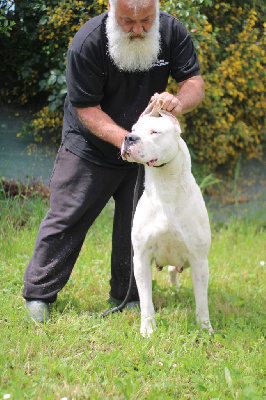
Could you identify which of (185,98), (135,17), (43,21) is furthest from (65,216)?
(43,21)

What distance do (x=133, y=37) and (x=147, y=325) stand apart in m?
1.64

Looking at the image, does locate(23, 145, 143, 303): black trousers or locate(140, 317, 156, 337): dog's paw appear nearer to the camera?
locate(140, 317, 156, 337): dog's paw

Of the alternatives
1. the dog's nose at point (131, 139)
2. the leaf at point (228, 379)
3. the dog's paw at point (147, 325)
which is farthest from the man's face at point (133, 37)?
the leaf at point (228, 379)

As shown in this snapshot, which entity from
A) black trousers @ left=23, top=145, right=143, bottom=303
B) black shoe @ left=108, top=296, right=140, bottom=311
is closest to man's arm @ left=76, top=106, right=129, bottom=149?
black trousers @ left=23, top=145, right=143, bottom=303

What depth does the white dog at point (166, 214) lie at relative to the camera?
8.81ft

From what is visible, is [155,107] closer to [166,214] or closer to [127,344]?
[166,214]

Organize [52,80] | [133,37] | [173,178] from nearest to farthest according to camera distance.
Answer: [173,178]
[133,37]
[52,80]

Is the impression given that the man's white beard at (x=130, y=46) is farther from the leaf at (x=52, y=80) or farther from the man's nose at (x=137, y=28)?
the leaf at (x=52, y=80)

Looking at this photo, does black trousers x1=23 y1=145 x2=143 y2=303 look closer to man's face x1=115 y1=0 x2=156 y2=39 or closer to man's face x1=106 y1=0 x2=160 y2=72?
man's face x1=106 y1=0 x2=160 y2=72

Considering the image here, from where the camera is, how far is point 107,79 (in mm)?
3230

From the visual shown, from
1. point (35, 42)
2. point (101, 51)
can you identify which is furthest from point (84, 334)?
point (35, 42)

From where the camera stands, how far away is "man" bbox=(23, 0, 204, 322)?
10.1 ft

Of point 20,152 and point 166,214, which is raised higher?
point 166,214

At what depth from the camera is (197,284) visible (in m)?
3.11
